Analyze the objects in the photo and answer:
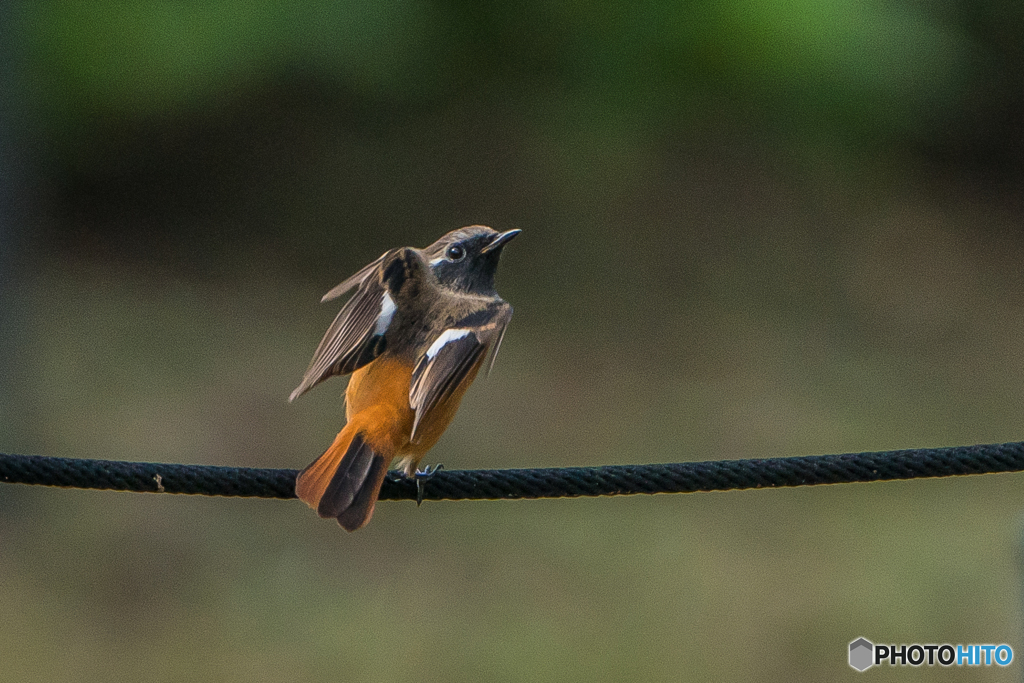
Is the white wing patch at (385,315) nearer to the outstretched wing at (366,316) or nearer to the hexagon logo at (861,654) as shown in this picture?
the outstretched wing at (366,316)

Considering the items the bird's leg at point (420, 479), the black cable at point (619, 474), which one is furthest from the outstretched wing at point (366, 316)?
the black cable at point (619, 474)

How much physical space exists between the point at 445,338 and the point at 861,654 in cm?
346

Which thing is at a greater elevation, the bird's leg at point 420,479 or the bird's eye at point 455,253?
the bird's eye at point 455,253

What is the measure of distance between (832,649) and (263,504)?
351cm

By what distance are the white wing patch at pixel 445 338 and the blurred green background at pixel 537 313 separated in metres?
2.96

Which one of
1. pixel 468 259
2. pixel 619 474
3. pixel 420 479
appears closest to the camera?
pixel 619 474

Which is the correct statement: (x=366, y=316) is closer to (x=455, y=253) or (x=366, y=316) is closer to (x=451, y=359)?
(x=451, y=359)

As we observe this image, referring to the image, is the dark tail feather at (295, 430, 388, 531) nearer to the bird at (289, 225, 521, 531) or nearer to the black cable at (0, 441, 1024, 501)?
the bird at (289, 225, 521, 531)

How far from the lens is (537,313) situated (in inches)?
390

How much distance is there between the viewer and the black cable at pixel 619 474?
9.20 feet

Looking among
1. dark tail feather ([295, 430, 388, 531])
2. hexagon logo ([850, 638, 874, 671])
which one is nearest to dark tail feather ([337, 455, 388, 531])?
dark tail feather ([295, 430, 388, 531])

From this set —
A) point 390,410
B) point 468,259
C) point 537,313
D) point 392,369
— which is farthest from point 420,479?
point 537,313

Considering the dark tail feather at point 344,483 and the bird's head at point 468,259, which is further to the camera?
the bird's head at point 468,259

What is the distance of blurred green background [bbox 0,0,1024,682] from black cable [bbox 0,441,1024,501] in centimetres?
336
